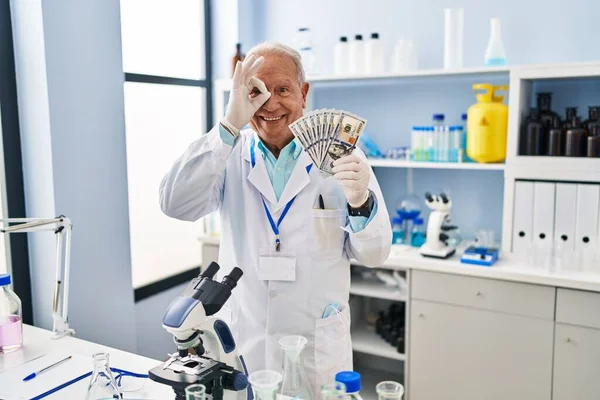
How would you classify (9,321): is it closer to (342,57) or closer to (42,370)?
(42,370)

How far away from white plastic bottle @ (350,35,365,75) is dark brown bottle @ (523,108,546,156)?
0.95 m

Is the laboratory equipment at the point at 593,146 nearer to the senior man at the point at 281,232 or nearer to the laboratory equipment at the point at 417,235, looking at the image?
the laboratory equipment at the point at 417,235

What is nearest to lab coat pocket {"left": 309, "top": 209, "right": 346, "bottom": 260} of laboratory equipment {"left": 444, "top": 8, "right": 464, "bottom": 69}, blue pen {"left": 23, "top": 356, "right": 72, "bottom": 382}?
blue pen {"left": 23, "top": 356, "right": 72, "bottom": 382}

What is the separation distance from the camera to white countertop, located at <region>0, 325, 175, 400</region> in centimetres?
146

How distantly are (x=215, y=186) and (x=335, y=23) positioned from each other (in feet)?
6.49

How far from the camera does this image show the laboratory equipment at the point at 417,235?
2.93 metres

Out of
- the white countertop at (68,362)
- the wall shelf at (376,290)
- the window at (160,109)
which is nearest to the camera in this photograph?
the white countertop at (68,362)

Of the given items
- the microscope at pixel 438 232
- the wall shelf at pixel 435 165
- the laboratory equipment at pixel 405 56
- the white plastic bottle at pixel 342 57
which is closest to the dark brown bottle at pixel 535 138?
the wall shelf at pixel 435 165

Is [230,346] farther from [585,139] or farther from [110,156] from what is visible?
[585,139]

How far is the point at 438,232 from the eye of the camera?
2.69 metres

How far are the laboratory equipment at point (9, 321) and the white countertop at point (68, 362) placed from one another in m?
0.03

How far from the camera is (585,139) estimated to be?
246 centimetres

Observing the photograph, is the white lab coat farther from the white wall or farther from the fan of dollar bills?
the white wall

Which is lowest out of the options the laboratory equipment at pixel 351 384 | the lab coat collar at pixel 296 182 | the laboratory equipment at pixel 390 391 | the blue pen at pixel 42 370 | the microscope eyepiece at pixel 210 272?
the blue pen at pixel 42 370
